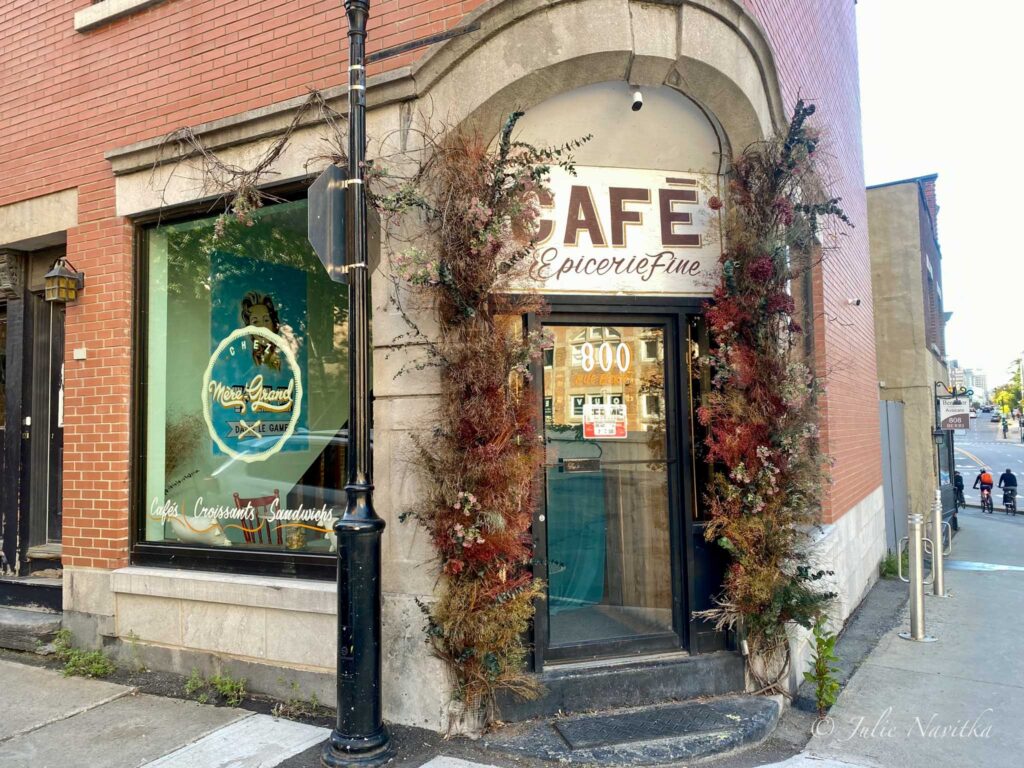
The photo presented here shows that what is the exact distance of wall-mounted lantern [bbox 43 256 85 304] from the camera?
5531 mm

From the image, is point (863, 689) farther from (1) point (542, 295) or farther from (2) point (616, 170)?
(2) point (616, 170)

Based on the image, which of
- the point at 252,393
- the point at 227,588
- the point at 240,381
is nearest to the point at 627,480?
the point at 227,588

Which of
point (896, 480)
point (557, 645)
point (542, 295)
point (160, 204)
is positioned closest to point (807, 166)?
point (542, 295)

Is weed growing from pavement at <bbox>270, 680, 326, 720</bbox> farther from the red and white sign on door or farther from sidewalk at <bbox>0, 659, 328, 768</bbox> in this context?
the red and white sign on door

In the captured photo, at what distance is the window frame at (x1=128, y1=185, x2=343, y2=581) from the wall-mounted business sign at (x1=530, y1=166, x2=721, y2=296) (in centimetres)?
177

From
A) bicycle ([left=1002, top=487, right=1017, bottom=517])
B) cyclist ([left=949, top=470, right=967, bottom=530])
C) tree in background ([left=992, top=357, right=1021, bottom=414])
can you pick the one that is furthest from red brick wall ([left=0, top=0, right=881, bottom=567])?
tree in background ([left=992, top=357, right=1021, bottom=414])

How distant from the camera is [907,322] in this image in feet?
44.4

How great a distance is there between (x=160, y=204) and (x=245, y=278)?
2.68ft

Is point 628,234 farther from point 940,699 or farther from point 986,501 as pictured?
point 986,501

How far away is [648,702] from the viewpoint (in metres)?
4.58

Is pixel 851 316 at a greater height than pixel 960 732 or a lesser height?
greater

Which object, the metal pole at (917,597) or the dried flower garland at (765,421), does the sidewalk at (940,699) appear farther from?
the dried flower garland at (765,421)

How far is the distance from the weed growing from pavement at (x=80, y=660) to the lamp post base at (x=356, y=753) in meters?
2.43

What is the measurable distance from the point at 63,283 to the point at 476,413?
378 cm
